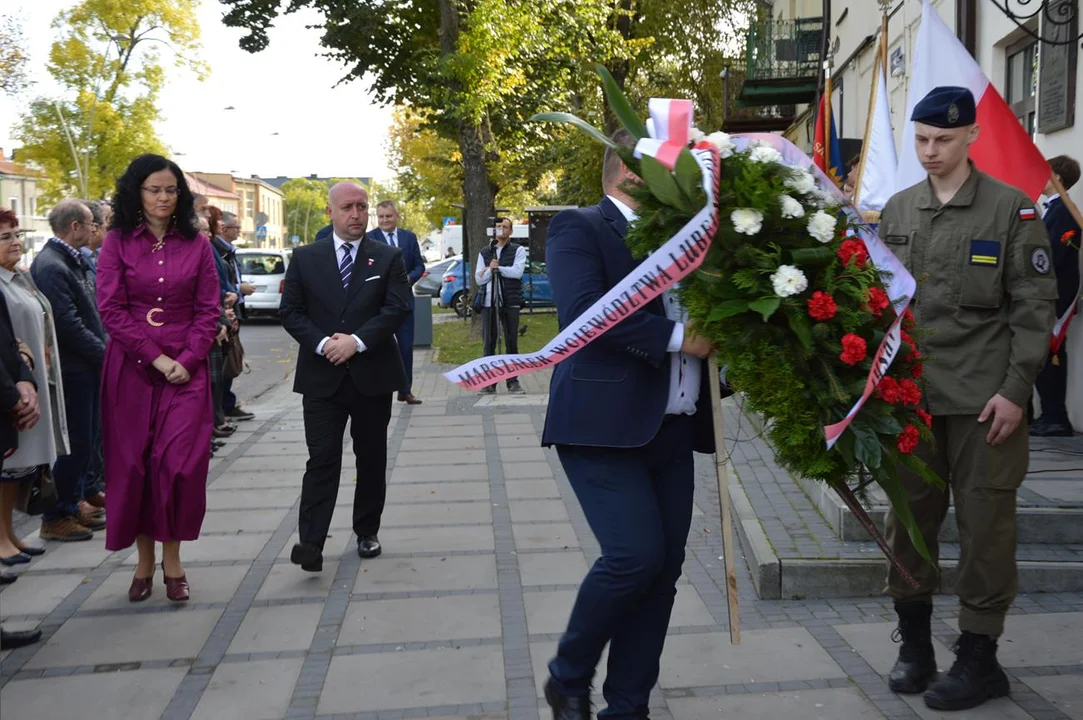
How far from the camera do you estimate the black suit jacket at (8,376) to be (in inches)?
199

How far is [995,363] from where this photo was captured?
4086mm

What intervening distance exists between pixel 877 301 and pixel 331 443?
333 centimetres

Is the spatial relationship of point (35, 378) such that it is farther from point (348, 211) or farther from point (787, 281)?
point (787, 281)

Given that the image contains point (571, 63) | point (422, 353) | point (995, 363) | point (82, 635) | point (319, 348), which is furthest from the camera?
point (571, 63)

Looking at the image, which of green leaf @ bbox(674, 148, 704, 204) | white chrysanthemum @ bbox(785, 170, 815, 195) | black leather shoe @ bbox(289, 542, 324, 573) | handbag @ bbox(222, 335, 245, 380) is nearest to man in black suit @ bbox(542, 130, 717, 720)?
green leaf @ bbox(674, 148, 704, 204)

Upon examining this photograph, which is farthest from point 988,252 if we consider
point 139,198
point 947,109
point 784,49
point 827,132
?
point 784,49

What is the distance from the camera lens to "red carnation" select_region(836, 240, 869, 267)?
11.5ft

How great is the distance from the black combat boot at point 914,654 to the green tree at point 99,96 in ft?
147

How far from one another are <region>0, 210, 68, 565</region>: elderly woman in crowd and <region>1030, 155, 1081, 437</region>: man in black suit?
19.7 feet

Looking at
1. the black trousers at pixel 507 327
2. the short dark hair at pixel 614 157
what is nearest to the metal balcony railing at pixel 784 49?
the black trousers at pixel 507 327

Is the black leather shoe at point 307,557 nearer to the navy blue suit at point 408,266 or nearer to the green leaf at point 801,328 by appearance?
the green leaf at point 801,328

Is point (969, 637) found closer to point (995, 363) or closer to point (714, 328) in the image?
point (995, 363)

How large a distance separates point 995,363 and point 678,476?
1.21 meters

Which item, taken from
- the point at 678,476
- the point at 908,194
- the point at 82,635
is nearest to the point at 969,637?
the point at 678,476
